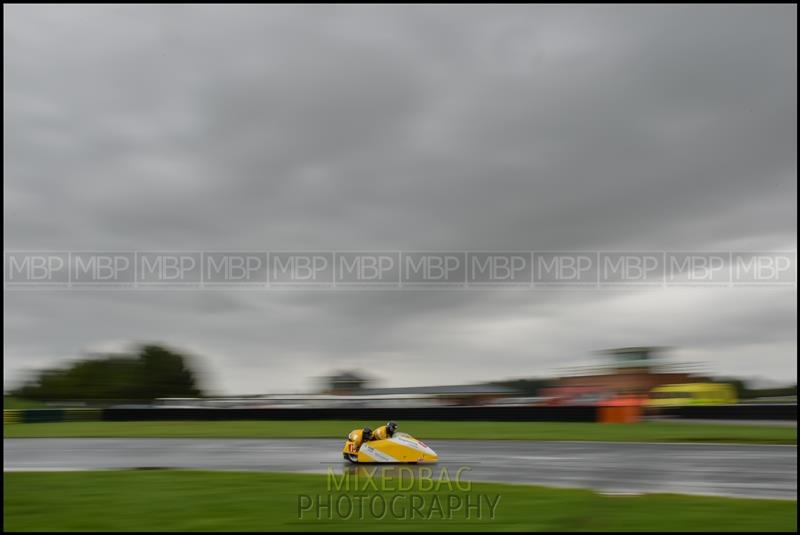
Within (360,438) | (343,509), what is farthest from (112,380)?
(343,509)

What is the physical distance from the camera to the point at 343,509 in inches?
313

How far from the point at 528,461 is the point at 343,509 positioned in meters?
5.79

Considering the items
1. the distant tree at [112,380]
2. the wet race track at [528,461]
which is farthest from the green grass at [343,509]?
the distant tree at [112,380]

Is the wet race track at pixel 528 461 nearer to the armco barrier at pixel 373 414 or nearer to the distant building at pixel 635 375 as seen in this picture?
the armco barrier at pixel 373 414

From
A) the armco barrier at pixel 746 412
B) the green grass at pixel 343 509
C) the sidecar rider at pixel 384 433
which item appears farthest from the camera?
the armco barrier at pixel 746 412

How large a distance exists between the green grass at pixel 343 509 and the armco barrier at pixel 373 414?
17.4m

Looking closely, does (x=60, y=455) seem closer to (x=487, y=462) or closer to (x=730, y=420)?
(x=487, y=462)

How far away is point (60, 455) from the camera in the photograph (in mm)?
15281

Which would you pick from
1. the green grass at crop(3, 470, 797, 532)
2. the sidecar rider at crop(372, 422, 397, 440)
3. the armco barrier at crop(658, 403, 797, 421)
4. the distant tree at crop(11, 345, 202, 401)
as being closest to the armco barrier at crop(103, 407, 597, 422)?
the armco barrier at crop(658, 403, 797, 421)

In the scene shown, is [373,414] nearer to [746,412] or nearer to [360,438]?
[746,412]

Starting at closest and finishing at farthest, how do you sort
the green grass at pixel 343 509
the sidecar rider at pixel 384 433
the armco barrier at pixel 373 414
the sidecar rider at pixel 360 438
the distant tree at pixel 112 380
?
the green grass at pixel 343 509
the sidecar rider at pixel 384 433
the sidecar rider at pixel 360 438
the armco barrier at pixel 373 414
the distant tree at pixel 112 380

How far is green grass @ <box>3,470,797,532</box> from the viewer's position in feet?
23.5

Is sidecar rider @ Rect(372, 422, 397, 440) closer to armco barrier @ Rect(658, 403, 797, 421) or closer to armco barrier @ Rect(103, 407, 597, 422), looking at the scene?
armco barrier @ Rect(103, 407, 597, 422)

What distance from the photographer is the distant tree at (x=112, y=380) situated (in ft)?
260
